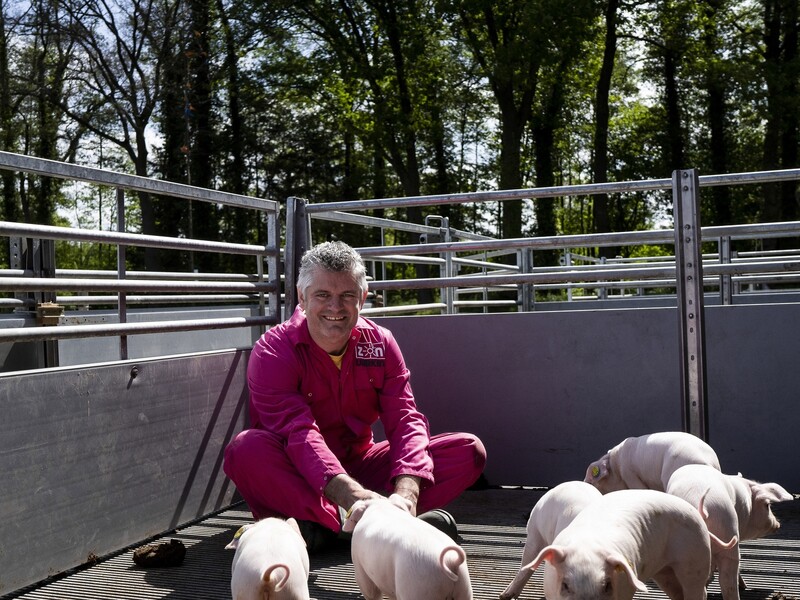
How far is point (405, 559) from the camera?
2184mm

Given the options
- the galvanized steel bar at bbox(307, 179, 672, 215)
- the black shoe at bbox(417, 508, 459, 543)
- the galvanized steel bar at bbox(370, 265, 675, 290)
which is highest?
the galvanized steel bar at bbox(307, 179, 672, 215)

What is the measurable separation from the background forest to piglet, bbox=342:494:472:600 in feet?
46.3

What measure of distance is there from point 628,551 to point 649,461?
1.13 metres

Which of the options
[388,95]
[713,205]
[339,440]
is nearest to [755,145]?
[713,205]

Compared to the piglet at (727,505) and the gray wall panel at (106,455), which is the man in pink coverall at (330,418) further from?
the piglet at (727,505)

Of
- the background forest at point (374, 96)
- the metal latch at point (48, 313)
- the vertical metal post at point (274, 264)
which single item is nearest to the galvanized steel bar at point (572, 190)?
the vertical metal post at point (274, 264)

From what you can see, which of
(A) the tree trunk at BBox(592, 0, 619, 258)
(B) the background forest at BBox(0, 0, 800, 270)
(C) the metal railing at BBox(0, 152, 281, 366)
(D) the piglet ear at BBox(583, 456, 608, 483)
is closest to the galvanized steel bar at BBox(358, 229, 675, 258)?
(C) the metal railing at BBox(0, 152, 281, 366)

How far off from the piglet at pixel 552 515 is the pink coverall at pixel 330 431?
457 millimetres

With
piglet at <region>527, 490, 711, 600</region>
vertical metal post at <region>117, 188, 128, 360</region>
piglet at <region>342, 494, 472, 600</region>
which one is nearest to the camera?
piglet at <region>527, 490, 711, 600</region>

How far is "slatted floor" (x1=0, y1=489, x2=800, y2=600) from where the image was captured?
2.92 m

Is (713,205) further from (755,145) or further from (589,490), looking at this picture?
(589,490)

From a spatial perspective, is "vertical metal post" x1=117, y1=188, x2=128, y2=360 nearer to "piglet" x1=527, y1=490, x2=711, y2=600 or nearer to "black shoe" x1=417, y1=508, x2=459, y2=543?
"black shoe" x1=417, y1=508, x2=459, y2=543

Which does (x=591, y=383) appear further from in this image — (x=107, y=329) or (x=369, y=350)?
(x=107, y=329)

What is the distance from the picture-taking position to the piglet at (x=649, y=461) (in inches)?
123
